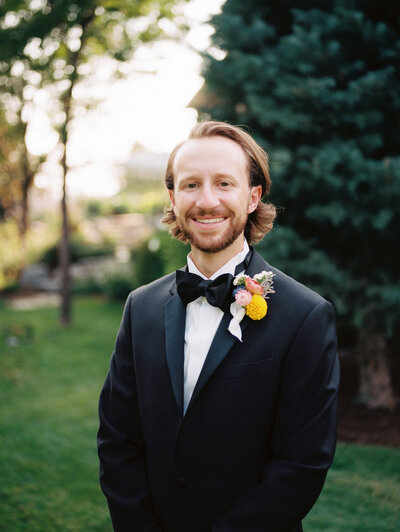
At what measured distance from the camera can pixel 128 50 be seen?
8.73 metres

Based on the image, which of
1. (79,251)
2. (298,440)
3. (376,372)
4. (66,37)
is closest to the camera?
(298,440)

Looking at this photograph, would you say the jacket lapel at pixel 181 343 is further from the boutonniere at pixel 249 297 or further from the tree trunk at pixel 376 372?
the tree trunk at pixel 376 372

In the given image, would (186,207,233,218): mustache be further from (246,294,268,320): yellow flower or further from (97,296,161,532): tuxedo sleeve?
→ (97,296,161,532): tuxedo sleeve

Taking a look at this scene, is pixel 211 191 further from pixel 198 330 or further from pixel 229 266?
pixel 198 330

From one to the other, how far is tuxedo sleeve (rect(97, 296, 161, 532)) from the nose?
0.63 meters

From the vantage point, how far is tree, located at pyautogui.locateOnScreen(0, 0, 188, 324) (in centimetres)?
785

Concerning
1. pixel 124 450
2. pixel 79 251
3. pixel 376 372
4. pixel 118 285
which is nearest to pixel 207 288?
pixel 124 450

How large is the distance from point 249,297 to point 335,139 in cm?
300

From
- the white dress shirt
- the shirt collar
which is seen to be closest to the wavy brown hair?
the shirt collar

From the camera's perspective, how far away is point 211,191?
177 cm

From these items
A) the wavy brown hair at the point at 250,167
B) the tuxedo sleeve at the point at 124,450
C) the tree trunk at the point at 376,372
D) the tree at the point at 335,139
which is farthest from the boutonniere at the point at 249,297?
the tree trunk at the point at 376,372

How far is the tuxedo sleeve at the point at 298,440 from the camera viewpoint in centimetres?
165

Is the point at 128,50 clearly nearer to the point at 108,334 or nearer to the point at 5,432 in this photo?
the point at 108,334

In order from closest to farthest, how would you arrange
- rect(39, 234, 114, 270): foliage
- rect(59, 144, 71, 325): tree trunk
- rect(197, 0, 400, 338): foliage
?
rect(197, 0, 400, 338): foliage < rect(59, 144, 71, 325): tree trunk < rect(39, 234, 114, 270): foliage
